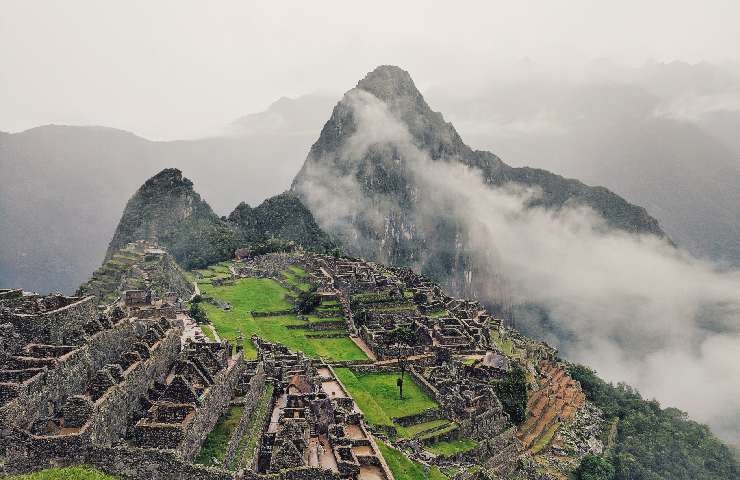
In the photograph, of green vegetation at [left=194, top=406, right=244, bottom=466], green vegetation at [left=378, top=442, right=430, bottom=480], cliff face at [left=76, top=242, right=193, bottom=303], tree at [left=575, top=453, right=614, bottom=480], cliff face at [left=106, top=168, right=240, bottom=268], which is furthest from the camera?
cliff face at [left=106, top=168, right=240, bottom=268]

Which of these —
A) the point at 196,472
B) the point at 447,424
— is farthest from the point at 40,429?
the point at 447,424

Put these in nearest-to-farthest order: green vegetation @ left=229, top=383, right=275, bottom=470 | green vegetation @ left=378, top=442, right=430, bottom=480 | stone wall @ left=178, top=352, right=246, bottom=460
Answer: stone wall @ left=178, top=352, right=246, bottom=460
green vegetation @ left=229, top=383, right=275, bottom=470
green vegetation @ left=378, top=442, right=430, bottom=480

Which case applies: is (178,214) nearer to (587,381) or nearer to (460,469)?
(587,381)

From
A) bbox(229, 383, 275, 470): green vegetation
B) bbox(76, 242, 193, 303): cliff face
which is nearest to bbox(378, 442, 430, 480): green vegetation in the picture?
bbox(229, 383, 275, 470): green vegetation

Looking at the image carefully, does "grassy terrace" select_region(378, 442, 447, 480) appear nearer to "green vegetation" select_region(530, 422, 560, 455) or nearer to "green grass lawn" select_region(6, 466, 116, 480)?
"green grass lawn" select_region(6, 466, 116, 480)

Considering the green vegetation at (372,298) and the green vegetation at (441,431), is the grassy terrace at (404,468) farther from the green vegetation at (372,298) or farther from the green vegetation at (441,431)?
the green vegetation at (372,298)
